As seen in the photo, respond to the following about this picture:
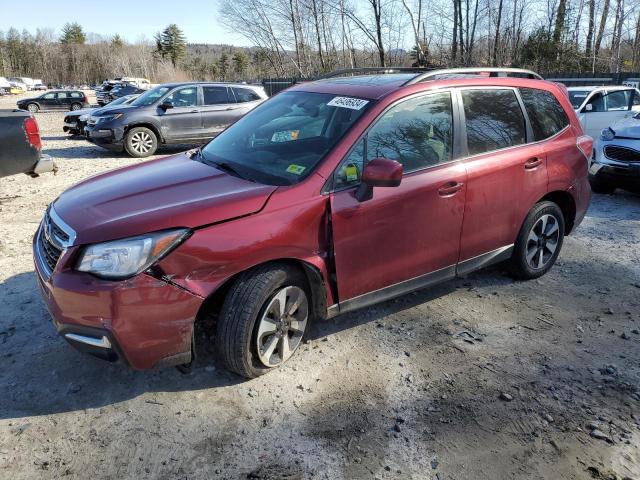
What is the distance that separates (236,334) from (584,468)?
1885 mm

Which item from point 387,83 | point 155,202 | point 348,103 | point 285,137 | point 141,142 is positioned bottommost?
point 141,142

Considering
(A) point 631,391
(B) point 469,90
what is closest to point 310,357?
(A) point 631,391

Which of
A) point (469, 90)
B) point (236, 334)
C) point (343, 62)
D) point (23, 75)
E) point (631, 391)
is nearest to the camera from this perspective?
point (236, 334)

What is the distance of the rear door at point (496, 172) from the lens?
12.0 ft

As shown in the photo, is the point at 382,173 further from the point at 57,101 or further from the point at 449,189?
the point at 57,101

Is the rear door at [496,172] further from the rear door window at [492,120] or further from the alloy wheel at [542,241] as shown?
the alloy wheel at [542,241]

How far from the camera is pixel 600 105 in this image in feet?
35.6

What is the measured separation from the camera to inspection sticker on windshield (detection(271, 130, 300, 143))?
346cm

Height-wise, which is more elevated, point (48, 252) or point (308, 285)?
point (48, 252)

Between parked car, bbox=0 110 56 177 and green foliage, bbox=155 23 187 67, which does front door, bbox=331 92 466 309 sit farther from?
green foliage, bbox=155 23 187 67

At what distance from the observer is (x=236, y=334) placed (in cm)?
274

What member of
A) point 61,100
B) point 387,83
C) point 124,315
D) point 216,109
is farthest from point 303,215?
point 61,100

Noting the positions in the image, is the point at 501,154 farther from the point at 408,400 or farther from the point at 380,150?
the point at 408,400

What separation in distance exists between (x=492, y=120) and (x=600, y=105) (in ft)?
28.8
